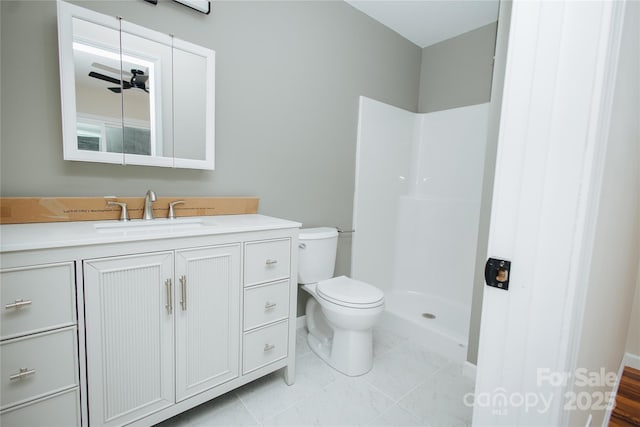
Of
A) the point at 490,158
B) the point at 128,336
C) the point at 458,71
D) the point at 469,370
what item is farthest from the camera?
the point at 458,71

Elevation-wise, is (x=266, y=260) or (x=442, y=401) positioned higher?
(x=266, y=260)

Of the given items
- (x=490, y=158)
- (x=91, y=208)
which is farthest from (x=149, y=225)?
(x=490, y=158)

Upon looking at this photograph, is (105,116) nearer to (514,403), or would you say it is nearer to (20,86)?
(20,86)

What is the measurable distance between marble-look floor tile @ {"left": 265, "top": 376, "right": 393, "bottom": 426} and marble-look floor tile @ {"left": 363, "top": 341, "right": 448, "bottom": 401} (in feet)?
0.26

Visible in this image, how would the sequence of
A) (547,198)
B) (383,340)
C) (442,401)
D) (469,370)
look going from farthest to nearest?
(383,340) < (469,370) < (442,401) < (547,198)

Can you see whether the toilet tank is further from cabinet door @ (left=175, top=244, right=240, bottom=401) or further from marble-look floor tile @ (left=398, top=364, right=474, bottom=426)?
marble-look floor tile @ (left=398, top=364, right=474, bottom=426)

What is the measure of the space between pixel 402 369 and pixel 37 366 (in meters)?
1.74

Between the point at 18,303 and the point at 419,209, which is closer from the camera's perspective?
the point at 18,303

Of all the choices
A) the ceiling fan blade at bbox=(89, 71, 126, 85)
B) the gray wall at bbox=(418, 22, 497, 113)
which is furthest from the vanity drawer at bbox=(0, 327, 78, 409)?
the gray wall at bbox=(418, 22, 497, 113)

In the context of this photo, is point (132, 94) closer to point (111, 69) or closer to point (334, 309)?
point (111, 69)

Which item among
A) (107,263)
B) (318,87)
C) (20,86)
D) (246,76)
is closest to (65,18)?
(20,86)

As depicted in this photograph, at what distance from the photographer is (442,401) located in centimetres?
162

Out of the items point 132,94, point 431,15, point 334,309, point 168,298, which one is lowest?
point 334,309

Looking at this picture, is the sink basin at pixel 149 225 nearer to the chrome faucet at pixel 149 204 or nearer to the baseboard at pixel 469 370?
the chrome faucet at pixel 149 204
